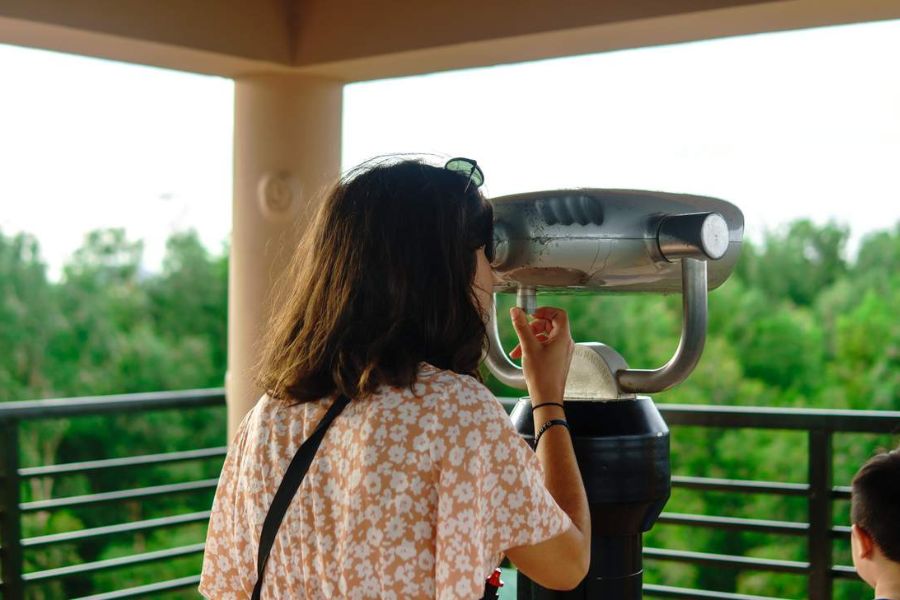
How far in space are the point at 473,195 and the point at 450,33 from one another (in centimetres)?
175

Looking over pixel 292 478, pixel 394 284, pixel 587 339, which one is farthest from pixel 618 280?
pixel 587 339

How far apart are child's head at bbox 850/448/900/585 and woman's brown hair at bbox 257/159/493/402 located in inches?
29.1

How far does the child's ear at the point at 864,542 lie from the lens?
1.58m

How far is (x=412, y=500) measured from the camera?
3.54 ft

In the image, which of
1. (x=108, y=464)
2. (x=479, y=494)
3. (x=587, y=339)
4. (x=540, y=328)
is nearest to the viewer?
(x=479, y=494)

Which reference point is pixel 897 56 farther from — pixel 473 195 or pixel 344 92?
pixel 473 195

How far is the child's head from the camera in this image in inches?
61.2

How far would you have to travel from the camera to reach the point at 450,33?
282 cm

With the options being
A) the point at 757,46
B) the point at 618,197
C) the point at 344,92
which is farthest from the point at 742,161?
the point at 618,197

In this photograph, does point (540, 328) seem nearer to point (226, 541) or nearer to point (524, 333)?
point (524, 333)

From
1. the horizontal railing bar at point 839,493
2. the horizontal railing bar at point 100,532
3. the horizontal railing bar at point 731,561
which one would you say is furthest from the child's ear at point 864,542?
the horizontal railing bar at point 100,532

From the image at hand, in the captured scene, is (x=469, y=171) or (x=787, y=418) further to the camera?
(x=787, y=418)

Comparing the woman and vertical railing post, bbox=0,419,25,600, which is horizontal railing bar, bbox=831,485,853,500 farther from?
vertical railing post, bbox=0,419,25,600

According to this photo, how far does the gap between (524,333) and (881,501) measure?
67 centimetres
